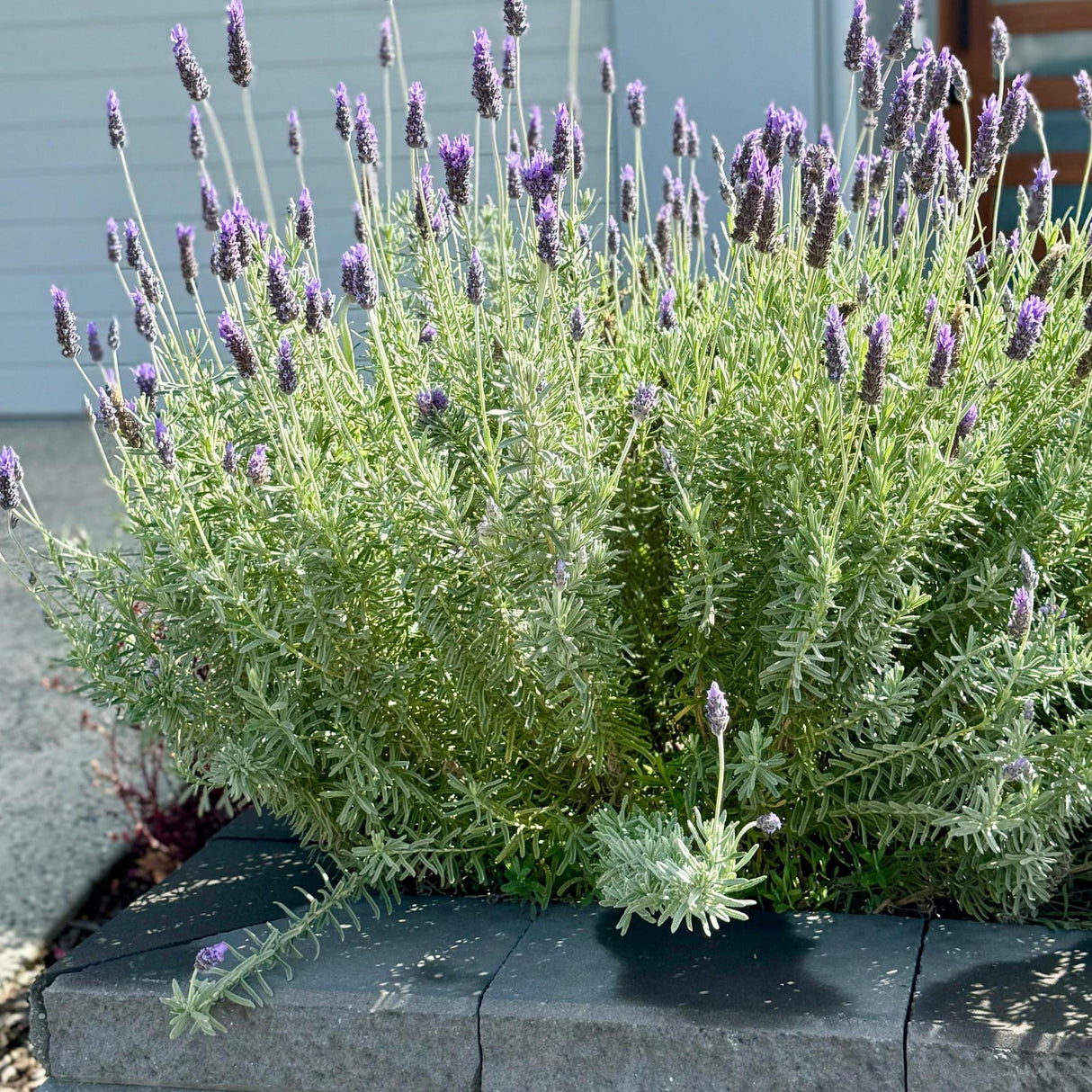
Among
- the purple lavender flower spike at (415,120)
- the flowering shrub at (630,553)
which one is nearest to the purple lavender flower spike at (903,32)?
the flowering shrub at (630,553)

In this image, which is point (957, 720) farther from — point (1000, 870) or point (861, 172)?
point (861, 172)

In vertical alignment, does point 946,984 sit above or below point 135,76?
below

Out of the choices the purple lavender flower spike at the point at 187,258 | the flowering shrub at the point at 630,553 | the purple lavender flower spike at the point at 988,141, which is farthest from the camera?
the purple lavender flower spike at the point at 187,258

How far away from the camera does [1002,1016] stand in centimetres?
210

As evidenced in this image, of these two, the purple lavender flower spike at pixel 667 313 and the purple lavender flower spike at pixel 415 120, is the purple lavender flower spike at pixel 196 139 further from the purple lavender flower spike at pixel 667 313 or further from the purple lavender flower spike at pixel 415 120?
the purple lavender flower spike at pixel 667 313

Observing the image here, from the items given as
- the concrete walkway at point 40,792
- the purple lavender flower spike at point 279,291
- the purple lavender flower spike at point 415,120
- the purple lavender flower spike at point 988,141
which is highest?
the purple lavender flower spike at point 415,120

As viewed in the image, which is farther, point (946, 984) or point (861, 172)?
point (861, 172)

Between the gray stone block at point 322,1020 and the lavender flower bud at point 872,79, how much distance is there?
1.54 meters

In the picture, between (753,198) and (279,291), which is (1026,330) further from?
(279,291)

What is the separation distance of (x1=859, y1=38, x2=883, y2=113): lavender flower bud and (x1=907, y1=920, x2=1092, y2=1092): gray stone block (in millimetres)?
1415

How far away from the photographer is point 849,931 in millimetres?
2365

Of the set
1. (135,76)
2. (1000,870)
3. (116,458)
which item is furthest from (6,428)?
(1000,870)

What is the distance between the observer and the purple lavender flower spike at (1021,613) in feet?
6.32

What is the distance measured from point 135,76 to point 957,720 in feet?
23.4
